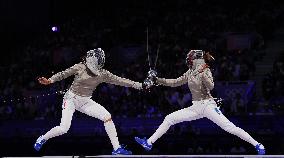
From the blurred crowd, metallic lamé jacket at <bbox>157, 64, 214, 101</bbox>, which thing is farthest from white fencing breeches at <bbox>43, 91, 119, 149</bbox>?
the blurred crowd

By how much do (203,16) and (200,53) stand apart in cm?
932

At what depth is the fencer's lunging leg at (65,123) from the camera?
7.79 meters

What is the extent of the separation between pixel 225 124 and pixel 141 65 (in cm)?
741

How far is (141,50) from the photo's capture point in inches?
648

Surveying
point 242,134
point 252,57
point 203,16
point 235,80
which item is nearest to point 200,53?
point 242,134

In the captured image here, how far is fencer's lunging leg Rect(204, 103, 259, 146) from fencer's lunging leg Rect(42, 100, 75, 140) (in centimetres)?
205

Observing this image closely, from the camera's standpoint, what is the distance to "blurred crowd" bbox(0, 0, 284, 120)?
43.2ft

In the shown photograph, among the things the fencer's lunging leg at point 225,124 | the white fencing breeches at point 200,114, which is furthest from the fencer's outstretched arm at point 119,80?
the fencer's lunging leg at point 225,124

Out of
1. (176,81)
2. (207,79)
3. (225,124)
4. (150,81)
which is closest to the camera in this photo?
(225,124)

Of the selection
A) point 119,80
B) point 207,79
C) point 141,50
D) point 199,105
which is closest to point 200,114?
point 199,105

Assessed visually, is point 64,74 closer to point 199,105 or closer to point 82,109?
point 82,109

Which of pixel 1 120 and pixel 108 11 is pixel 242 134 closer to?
pixel 1 120

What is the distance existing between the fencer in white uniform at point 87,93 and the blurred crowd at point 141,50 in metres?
4.41

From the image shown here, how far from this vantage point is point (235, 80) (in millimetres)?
13094
